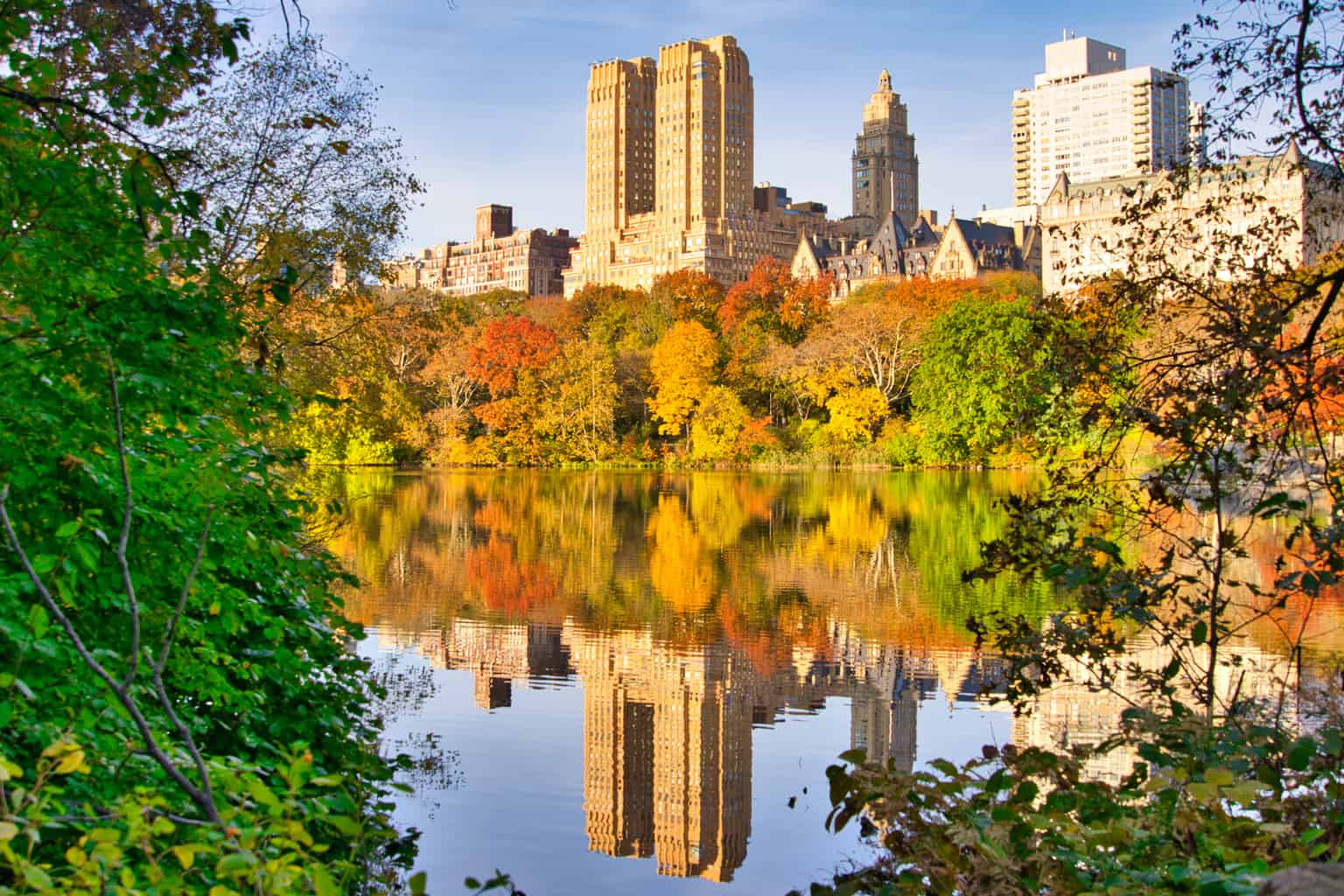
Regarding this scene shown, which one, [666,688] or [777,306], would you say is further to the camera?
[777,306]

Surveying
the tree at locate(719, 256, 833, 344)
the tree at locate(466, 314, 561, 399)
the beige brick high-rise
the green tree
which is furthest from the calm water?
the beige brick high-rise

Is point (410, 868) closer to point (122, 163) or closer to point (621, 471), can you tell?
point (122, 163)

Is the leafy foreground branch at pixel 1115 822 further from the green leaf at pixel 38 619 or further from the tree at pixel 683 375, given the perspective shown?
the tree at pixel 683 375

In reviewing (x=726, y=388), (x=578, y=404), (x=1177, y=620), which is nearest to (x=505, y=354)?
(x=578, y=404)

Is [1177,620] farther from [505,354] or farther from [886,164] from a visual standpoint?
[886,164]

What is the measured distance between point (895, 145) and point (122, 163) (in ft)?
616

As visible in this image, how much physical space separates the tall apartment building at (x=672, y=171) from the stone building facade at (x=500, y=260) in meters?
11.9

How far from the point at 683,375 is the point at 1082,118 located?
5759 inches

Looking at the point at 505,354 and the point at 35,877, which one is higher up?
the point at 505,354

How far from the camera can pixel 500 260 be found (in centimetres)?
16725

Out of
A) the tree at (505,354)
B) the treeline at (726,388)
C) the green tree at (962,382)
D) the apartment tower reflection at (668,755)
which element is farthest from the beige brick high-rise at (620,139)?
the apartment tower reflection at (668,755)

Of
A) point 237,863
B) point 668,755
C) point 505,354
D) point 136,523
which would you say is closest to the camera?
point 237,863

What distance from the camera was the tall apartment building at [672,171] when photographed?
138 meters

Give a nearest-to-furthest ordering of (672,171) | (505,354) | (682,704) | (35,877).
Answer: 1. (35,877)
2. (682,704)
3. (505,354)
4. (672,171)
